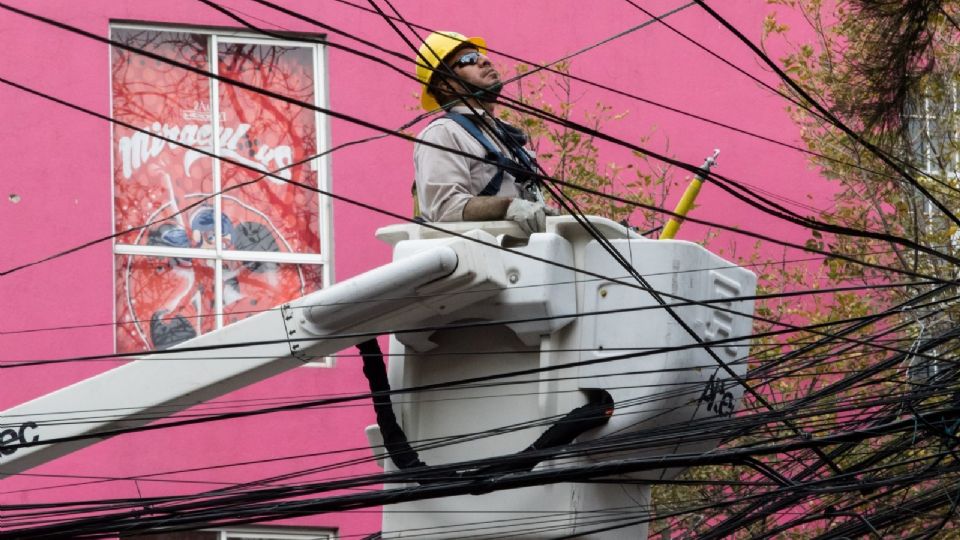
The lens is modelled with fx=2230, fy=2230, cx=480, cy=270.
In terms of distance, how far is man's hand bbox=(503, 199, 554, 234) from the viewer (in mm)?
9781

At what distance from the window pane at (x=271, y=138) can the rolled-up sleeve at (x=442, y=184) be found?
16.4ft

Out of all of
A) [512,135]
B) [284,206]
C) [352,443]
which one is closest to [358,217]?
[284,206]

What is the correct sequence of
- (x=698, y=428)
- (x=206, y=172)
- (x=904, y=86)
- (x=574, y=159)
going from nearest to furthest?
(x=698, y=428)
(x=904, y=86)
(x=574, y=159)
(x=206, y=172)

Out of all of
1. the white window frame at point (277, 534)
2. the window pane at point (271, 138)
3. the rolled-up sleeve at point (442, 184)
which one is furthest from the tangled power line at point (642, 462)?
the window pane at point (271, 138)

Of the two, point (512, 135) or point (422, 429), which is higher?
point (512, 135)

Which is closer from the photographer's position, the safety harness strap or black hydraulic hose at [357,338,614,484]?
black hydraulic hose at [357,338,614,484]

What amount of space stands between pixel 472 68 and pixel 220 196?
483cm

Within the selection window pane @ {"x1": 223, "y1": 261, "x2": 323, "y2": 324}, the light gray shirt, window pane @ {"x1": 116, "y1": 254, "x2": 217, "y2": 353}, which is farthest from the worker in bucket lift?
window pane @ {"x1": 223, "y1": 261, "x2": 323, "y2": 324}

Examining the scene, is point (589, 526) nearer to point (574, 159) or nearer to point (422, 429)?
point (422, 429)

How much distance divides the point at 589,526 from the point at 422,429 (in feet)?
2.94

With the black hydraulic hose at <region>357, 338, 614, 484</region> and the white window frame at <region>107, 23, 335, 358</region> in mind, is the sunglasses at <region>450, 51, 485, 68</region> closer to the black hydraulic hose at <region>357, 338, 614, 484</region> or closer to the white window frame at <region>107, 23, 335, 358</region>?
the black hydraulic hose at <region>357, 338, 614, 484</region>

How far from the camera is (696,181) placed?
991 cm

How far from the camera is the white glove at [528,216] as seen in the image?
385 inches

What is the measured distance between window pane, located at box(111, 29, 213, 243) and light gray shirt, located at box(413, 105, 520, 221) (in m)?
4.90
